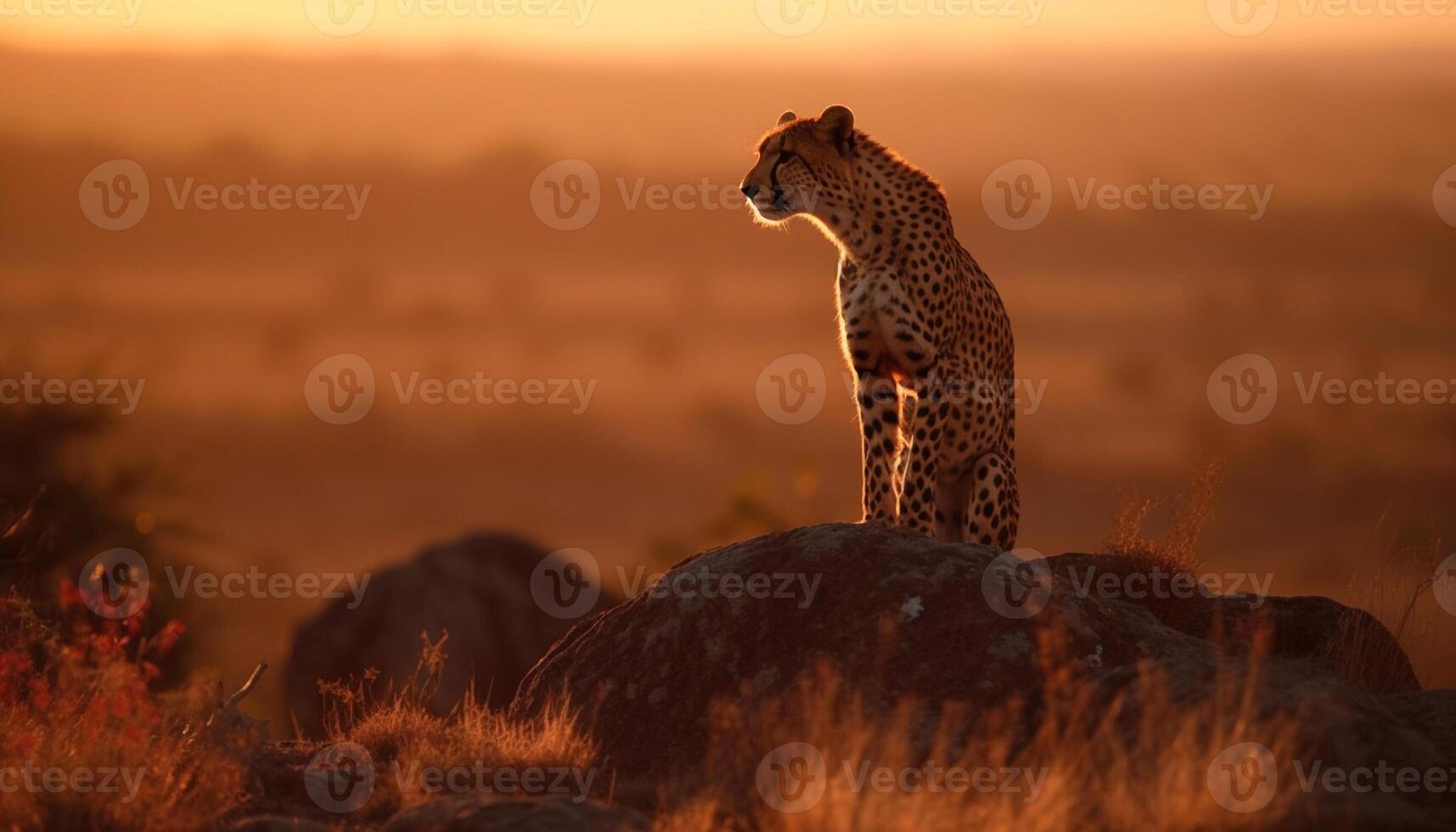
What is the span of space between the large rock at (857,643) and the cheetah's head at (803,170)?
2.21m

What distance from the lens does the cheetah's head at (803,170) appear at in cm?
1064

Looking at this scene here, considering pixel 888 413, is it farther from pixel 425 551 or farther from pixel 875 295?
pixel 425 551

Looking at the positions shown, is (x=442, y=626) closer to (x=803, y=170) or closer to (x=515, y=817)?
(x=803, y=170)

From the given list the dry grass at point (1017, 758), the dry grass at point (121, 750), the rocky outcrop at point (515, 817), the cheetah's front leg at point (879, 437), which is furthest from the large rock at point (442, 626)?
the rocky outcrop at point (515, 817)

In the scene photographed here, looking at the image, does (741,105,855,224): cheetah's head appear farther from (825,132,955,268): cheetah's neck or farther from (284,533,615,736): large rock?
(284,533,615,736): large rock

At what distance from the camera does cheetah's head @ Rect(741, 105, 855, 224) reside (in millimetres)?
10641

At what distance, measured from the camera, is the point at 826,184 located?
10648 mm

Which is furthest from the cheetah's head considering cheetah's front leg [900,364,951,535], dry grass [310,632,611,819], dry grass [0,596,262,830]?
dry grass [0,596,262,830]

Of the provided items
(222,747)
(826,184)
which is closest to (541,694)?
(222,747)

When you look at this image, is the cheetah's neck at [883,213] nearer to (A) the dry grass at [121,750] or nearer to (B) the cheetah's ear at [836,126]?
(B) the cheetah's ear at [836,126]

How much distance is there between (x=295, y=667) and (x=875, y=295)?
598 inches

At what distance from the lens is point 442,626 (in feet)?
76.1

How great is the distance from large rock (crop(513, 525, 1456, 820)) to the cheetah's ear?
103 inches

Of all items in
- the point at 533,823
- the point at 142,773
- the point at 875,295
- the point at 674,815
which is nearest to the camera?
the point at 533,823
